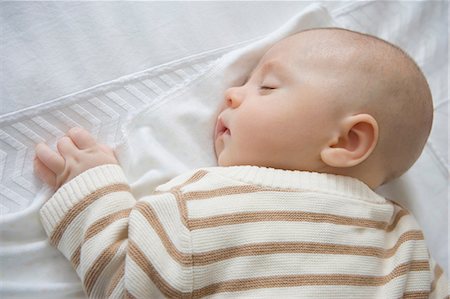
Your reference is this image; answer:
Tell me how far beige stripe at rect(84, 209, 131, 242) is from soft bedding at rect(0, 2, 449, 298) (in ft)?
0.30

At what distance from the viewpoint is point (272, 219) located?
86 centimetres

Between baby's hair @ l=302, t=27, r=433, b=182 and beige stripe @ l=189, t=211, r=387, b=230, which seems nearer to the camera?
beige stripe @ l=189, t=211, r=387, b=230

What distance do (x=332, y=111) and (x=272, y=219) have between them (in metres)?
0.21

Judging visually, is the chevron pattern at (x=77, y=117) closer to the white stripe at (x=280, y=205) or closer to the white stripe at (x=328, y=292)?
the white stripe at (x=280, y=205)

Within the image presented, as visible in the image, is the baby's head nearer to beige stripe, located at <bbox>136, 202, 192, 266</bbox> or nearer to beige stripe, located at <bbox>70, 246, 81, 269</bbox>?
beige stripe, located at <bbox>136, 202, 192, 266</bbox>

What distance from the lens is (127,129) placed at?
3.21ft

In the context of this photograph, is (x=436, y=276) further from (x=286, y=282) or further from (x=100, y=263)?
(x=100, y=263)

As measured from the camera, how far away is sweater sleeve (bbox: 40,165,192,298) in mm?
805

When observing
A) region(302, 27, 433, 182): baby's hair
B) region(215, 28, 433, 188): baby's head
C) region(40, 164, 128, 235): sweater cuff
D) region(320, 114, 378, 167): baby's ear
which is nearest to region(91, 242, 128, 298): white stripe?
region(40, 164, 128, 235): sweater cuff

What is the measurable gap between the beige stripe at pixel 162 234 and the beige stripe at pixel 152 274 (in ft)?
0.12

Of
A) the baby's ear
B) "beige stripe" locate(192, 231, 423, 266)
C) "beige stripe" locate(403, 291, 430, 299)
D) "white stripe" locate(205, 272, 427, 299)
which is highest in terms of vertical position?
the baby's ear

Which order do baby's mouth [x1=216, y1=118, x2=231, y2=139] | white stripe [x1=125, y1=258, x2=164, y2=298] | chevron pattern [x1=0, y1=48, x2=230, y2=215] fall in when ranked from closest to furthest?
white stripe [x1=125, y1=258, x2=164, y2=298]
chevron pattern [x1=0, y1=48, x2=230, y2=215]
baby's mouth [x1=216, y1=118, x2=231, y2=139]

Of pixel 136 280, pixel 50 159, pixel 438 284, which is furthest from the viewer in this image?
pixel 438 284

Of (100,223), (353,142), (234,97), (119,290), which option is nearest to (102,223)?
A: (100,223)
